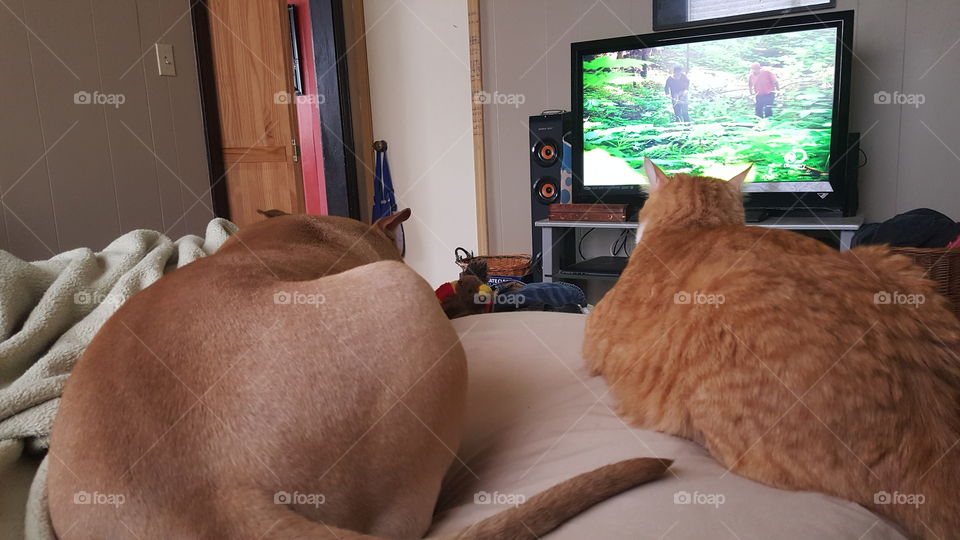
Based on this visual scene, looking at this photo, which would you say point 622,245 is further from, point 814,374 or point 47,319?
point 47,319

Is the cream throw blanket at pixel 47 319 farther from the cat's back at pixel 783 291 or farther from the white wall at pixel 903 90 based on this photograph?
the white wall at pixel 903 90

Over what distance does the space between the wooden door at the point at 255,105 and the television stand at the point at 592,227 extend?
153cm

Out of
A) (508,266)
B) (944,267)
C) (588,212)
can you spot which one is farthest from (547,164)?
(944,267)

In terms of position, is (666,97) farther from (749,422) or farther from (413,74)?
(749,422)

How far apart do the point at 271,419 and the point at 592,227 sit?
10.2ft

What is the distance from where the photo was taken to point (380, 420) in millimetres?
752

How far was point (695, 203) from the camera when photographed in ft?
4.68

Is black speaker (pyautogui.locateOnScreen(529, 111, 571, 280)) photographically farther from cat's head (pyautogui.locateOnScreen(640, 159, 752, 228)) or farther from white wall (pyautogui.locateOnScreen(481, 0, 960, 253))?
cat's head (pyautogui.locateOnScreen(640, 159, 752, 228))

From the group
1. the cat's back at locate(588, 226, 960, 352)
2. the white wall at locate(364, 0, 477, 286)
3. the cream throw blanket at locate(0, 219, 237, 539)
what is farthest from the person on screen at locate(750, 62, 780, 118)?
the cream throw blanket at locate(0, 219, 237, 539)

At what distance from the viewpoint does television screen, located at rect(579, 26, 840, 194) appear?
9.83 ft

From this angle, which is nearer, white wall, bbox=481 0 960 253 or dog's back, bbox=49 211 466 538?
dog's back, bbox=49 211 466 538

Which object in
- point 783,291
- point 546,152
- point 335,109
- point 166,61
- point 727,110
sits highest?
point 166,61

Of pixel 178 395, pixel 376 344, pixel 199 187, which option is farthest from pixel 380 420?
pixel 199 187

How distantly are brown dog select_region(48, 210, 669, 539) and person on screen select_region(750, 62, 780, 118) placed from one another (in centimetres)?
287
